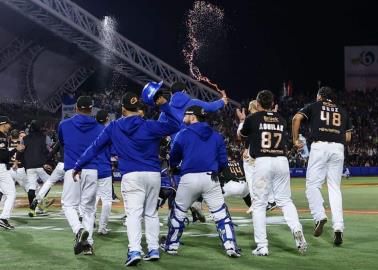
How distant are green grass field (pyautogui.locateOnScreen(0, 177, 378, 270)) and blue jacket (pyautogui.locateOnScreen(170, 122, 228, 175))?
1.22 metres

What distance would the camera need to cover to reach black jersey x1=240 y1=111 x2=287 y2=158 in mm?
9047

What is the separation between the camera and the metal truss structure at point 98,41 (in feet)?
147

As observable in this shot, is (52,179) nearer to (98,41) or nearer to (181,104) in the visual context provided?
(181,104)

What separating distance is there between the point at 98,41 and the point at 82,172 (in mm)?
37751

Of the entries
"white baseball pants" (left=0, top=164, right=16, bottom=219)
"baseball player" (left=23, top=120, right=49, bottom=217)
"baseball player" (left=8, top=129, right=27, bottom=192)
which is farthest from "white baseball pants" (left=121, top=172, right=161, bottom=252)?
"baseball player" (left=23, top=120, right=49, bottom=217)

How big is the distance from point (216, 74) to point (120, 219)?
146 feet

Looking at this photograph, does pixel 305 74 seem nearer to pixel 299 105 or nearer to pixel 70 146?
pixel 299 105

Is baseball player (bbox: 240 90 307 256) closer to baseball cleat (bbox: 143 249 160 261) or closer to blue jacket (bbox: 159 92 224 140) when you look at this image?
blue jacket (bbox: 159 92 224 140)

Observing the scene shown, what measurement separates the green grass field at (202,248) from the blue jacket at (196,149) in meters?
1.22

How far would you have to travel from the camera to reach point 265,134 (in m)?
9.08

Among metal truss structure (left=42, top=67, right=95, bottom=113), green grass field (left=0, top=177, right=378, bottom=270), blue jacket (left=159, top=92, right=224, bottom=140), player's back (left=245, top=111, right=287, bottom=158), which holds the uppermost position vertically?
metal truss structure (left=42, top=67, right=95, bottom=113)

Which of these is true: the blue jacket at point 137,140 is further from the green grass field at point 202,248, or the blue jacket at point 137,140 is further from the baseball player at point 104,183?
the baseball player at point 104,183

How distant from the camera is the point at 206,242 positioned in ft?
33.3

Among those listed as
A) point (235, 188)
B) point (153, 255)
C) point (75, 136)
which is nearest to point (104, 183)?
point (75, 136)
